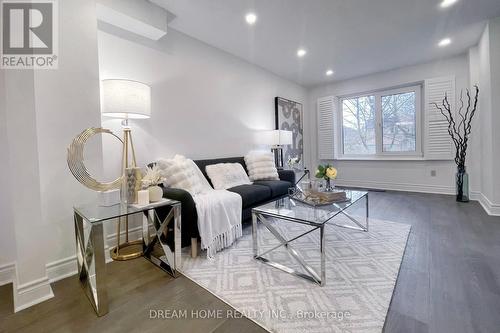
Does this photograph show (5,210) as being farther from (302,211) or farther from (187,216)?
(302,211)

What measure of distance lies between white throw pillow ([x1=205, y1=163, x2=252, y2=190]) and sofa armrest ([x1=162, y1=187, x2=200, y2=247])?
0.78 metres

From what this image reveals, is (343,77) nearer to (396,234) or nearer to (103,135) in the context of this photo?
(396,234)

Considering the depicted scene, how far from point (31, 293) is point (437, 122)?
5.70m

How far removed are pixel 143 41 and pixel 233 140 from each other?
5.83ft

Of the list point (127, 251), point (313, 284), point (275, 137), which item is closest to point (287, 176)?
point (275, 137)

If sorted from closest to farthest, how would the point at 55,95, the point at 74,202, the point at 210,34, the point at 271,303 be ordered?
the point at 271,303, the point at 55,95, the point at 74,202, the point at 210,34

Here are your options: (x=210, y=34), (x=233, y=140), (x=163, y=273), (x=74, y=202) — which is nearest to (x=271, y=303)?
(x=163, y=273)

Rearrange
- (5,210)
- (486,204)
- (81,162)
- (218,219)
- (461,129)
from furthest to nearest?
(461,129) < (486,204) < (218,219) < (81,162) < (5,210)

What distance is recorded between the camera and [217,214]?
2082 mm

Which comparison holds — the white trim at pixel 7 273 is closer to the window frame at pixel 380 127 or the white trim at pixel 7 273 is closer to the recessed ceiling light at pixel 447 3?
the recessed ceiling light at pixel 447 3

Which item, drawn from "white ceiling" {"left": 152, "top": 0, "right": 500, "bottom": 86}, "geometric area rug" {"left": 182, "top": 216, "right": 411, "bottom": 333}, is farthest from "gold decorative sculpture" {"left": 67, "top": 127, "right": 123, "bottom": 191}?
"white ceiling" {"left": 152, "top": 0, "right": 500, "bottom": 86}

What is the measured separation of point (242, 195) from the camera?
95.9 inches

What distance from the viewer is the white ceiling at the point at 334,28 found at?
8.04 ft

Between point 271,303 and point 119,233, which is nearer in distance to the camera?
point 271,303
